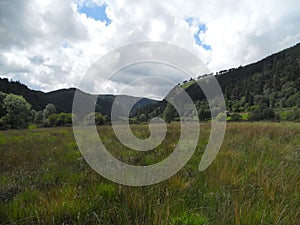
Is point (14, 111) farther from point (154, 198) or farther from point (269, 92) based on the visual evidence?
point (269, 92)

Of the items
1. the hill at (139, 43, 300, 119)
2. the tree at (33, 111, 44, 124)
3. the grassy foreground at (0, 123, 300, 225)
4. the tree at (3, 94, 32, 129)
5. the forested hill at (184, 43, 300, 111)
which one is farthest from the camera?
the forested hill at (184, 43, 300, 111)

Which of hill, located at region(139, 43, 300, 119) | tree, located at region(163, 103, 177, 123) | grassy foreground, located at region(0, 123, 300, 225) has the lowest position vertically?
grassy foreground, located at region(0, 123, 300, 225)

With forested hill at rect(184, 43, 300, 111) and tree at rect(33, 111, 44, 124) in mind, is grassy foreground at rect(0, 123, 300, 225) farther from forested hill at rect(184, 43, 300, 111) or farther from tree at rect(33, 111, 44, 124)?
tree at rect(33, 111, 44, 124)

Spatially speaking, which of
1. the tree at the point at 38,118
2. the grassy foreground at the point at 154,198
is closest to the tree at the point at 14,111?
the tree at the point at 38,118

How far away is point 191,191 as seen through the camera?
2646mm

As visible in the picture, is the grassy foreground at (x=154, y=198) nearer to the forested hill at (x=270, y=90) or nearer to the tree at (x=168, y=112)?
the tree at (x=168, y=112)

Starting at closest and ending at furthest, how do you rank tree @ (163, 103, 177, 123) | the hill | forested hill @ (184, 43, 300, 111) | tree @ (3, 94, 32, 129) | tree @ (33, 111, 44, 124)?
tree @ (163, 103, 177, 123) → tree @ (3, 94, 32, 129) → the hill → tree @ (33, 111, 44, 124) → forested hill @ (184, 43, 300, 111)

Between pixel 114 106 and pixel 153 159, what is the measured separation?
148 cm

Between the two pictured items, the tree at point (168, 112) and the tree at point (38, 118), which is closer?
the tree at point (168, 112)

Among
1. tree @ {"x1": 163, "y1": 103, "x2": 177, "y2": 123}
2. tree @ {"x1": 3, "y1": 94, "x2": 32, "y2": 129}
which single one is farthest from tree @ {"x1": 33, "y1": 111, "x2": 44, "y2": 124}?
tree @ {"x1": 163, "y1": 103, "x2": 177, "y2": 123}

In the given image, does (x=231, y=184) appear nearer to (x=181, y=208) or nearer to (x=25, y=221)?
(x=181, y=208)

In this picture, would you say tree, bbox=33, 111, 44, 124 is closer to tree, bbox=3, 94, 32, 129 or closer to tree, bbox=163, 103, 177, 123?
tree, bbox=3, 94, 32, 129

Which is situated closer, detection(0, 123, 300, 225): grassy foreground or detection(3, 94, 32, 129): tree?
detection(0, 123, 300, 225): grassy foreground

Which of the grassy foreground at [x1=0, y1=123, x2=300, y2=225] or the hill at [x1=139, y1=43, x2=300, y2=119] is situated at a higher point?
the hill at [x1=139, y1=43, x2=300, y2=119]
